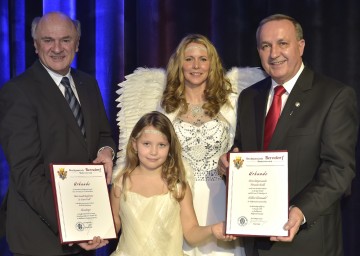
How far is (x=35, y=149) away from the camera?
8.36 feet

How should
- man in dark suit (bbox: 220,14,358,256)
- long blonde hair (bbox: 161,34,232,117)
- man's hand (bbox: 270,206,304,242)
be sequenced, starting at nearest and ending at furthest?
man's hand (bbox: 270,206,304,242) < man in dark suit (bbox: 220,14,358,256) < long blonde hair (bbox: 161,34,232,117)

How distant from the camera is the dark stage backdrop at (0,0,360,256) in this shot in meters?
3.31

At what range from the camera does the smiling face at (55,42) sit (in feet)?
9.00

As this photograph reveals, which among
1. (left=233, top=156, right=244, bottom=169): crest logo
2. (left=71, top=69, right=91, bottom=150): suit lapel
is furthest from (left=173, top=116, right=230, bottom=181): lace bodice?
(left=233, top=156, right=244, bottom=169): crest logo

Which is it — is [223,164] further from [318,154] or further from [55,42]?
[55,42]

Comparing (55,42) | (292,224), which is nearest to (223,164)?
(292,224)

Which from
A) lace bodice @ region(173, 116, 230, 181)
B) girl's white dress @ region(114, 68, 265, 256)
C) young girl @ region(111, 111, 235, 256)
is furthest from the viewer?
lace bodice @ region(173, 116, 230, 181)

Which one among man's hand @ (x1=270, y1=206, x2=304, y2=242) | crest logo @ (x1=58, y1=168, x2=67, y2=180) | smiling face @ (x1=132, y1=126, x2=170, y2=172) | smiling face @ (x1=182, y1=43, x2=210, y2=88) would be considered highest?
smiling face @ (x1=182, y1=43, x2=210, y2=88)

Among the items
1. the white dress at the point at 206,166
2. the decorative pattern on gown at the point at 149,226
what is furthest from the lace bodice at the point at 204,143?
the decorative pattern on gown at the point at 149,226

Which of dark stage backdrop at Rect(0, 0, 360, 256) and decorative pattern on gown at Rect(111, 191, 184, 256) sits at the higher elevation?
dark stage backdrop at Rect(0, 0, 360, 256)

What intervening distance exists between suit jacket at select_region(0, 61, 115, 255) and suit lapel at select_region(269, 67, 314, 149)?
0.89m

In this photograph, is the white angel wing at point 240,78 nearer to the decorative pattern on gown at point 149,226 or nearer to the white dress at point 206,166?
the white dress at point 206,166

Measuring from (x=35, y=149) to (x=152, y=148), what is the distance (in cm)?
55

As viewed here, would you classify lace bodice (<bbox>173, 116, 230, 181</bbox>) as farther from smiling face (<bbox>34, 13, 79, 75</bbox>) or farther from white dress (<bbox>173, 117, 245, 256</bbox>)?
smiling face (<bbox>34, 13, 79, 75</bbox>)
